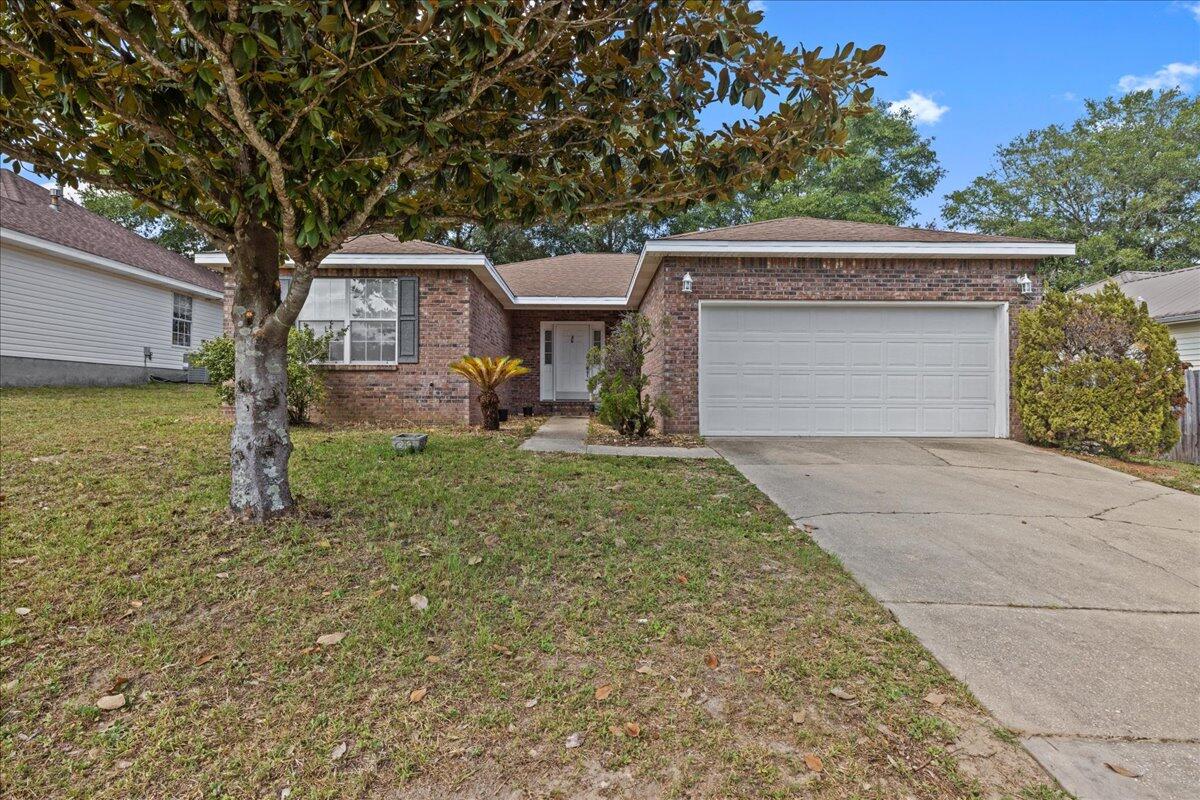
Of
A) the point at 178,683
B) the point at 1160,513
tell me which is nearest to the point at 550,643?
the point at 178,683

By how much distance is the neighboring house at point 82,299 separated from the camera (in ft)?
37.8

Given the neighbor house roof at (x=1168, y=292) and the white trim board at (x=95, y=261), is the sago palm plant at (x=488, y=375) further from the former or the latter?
the neighbor house roof at (x=1168, y=292)

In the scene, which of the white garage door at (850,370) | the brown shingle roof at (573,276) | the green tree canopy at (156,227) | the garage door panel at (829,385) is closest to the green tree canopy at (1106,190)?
the white garage door at (850,370)

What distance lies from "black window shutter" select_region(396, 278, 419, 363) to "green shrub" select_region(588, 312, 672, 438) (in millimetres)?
3204

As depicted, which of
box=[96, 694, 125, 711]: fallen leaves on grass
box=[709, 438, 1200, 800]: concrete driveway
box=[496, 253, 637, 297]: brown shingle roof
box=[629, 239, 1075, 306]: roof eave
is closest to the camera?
box=[709, 438, 1200, 800]: concrete driveway

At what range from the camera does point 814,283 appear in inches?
336

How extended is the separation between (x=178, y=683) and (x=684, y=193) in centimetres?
407

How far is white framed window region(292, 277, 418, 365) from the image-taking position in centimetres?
965

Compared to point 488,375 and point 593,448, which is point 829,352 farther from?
point 488,375

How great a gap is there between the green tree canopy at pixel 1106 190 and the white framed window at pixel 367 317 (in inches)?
957

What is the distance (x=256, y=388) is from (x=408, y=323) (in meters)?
5.99

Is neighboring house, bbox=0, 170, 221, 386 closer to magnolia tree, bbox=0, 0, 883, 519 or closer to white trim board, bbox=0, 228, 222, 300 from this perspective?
white trim board, bbox=0, 228, 222, 300

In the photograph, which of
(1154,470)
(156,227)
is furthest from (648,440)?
(156,227)

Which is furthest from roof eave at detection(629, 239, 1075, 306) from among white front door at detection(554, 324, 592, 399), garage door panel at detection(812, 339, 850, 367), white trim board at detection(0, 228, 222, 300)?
white trim board at detection(0, 228, 222, 300)
